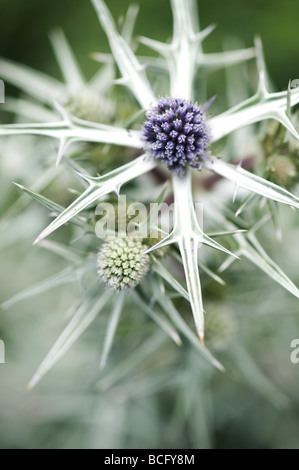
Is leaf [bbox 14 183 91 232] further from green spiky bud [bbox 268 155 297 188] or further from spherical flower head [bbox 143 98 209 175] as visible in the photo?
green spiky bud [bbox 268 155 297 188]

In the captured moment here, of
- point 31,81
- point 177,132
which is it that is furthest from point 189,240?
point 31,81

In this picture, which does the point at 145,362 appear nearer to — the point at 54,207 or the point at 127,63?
the point at 54,207

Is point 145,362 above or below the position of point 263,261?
above

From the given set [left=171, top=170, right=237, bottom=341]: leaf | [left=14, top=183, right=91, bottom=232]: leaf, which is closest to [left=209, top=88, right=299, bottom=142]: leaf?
[left=171, top=170, right=237, bottom=341]: leaf

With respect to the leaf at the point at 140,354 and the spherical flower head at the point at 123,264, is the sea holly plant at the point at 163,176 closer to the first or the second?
the spherical flower head at the point at 123,264

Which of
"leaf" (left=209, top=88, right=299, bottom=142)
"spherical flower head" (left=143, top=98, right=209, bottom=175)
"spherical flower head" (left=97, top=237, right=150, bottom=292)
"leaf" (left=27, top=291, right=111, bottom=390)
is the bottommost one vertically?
"leaf" (left=27, top=291, right=111, bottom=390)

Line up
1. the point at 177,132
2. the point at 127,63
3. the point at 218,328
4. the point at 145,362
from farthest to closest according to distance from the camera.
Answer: the point at 145,362 → the point at 218,328 → the point at 127,63 → the point at 177,132
